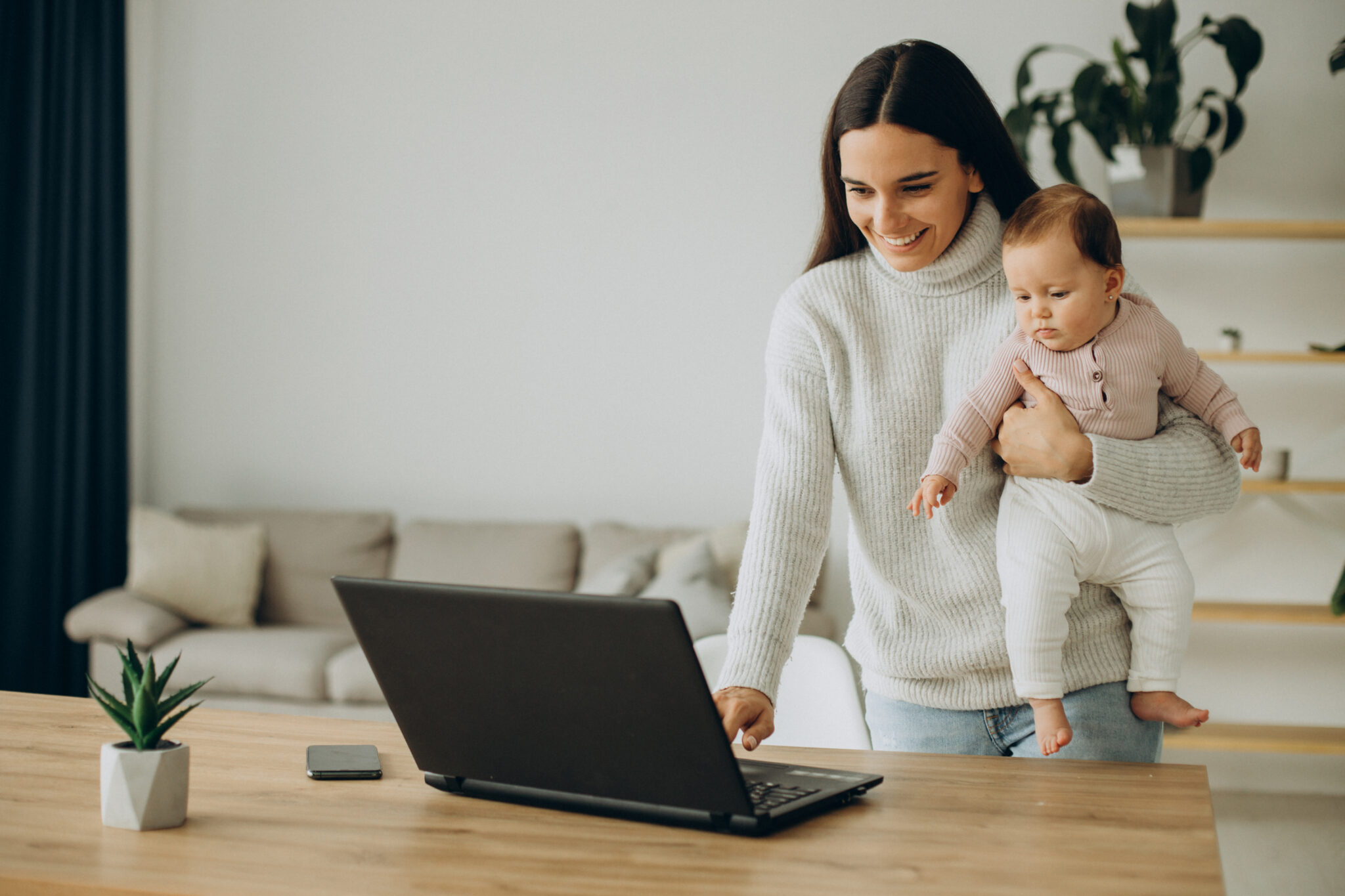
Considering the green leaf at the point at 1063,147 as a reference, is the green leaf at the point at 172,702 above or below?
below

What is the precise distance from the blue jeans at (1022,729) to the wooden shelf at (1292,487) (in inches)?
92.7

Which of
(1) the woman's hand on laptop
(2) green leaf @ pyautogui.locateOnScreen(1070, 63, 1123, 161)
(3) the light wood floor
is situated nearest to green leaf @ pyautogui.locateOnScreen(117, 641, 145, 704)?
(1) the woman's hand on laptop

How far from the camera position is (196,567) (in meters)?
4.04

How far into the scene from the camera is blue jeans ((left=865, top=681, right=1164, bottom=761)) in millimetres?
1336

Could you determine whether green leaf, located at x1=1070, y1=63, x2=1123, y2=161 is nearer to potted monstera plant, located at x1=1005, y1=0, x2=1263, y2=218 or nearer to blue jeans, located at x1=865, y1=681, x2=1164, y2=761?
potted monstera plant, located at x1=1005, y1=0, x2=1263, y2=218

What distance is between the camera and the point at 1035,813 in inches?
40.7

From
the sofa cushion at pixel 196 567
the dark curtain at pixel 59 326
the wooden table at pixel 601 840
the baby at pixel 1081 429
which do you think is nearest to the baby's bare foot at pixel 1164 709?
the baby at pixel 1081 429

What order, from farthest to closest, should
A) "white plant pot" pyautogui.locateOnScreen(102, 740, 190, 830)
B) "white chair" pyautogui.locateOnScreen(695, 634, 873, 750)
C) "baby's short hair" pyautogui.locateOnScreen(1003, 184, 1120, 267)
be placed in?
"white chair" pyautogui.locateOnScreen(695, 634, 873, 750)
"baby's short hair" pyautogui.locateOnScreen(1003, 184, 1120, 267)
"white plant pot" pyautogui.locateOnScreen(102, 740, 190, 830)

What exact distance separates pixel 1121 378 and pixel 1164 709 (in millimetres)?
398

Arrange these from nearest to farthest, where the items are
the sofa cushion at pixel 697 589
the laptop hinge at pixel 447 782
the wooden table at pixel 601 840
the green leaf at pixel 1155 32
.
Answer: the wooden table at pixel 601 840 → the laptop hinge at pixel 447 782 → the sofa cushion at pixel 697 589 → the green leaf at pixel 1155 32

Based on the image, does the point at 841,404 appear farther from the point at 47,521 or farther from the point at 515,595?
the point at 47,521

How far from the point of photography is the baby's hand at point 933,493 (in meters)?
1.31

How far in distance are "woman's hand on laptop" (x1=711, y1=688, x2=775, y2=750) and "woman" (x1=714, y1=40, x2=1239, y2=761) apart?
31 mm

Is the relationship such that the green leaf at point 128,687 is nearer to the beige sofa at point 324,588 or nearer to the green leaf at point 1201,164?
the beige sofa at point 324,588
